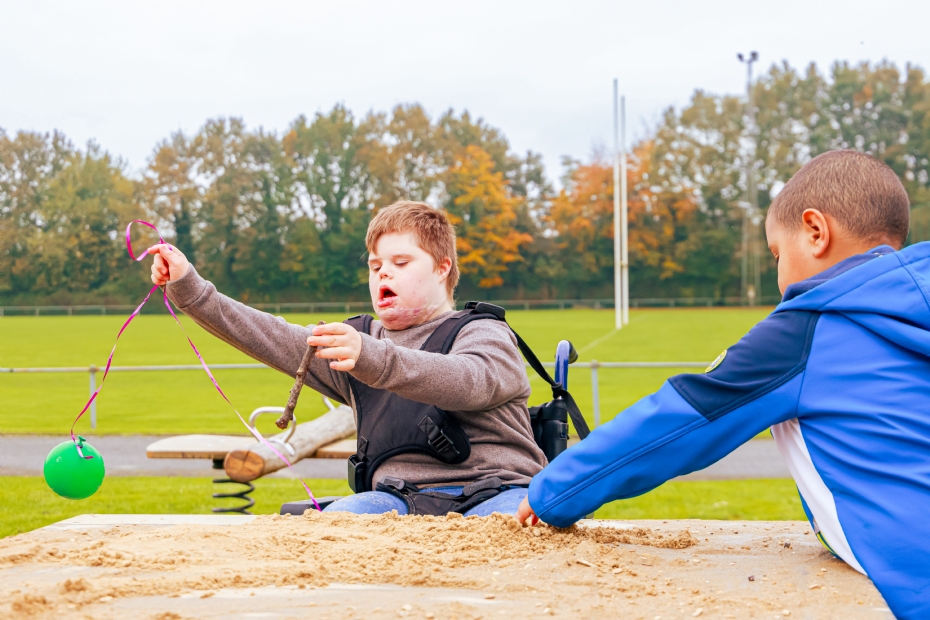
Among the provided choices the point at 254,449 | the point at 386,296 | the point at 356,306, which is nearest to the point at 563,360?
the point at 386,296

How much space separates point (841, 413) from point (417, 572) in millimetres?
960

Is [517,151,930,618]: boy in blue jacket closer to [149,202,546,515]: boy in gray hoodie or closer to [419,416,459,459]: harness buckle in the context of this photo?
[149,202,546,515]: boy in gray hoodie

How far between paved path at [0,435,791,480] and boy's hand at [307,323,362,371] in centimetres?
654

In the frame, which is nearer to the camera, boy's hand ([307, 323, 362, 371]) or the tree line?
boy's hand ([307, 323, 362, 371])

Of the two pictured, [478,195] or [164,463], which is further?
[478,195]

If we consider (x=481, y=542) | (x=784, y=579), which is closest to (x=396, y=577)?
(x=481, y=542)

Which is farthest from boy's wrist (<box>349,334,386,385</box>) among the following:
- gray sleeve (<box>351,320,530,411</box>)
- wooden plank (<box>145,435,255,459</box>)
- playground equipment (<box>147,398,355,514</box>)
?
wooden plank (<box>145,435,255,459</box>)

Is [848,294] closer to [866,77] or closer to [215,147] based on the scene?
[215,147]

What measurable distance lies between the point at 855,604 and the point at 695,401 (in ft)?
1.64

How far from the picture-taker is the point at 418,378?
2.49m

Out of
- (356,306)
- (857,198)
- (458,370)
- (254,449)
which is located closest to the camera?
(857,198)

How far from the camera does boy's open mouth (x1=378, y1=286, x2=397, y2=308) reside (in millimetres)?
3070

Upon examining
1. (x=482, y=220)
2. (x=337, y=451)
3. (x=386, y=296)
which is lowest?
(x=337, y=451)

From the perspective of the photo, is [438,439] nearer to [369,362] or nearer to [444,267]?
[369,362]
